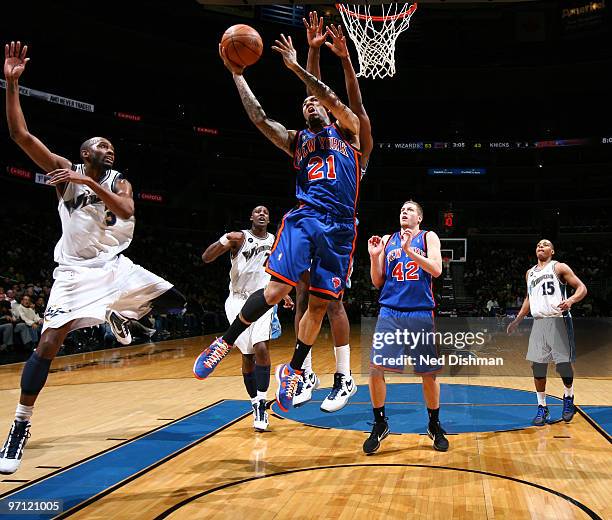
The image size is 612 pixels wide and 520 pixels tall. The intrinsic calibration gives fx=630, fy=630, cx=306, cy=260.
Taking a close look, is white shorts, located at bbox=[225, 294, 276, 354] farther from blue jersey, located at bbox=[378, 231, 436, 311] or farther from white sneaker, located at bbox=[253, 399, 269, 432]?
blue jersey, located at bbox=[378, 231, 436, 311]

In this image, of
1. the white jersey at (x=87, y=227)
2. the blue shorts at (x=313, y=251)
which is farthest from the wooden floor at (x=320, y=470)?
the white jersey at (x=87, y=227)

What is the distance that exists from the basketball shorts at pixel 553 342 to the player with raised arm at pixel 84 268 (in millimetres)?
4125

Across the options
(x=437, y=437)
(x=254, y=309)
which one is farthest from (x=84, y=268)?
(x=437, y=437)

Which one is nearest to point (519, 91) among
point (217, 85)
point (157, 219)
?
point (217, 85)

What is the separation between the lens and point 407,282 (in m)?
5.43

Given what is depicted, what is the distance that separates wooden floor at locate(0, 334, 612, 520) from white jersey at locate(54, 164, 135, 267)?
1.55m

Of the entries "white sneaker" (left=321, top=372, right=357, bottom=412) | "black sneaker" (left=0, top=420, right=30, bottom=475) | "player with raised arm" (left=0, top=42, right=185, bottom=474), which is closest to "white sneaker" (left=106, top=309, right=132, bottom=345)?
"player with raised arm" (left=0, top=42, right=185, bottom=474)

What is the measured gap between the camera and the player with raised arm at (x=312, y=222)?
4059 mm

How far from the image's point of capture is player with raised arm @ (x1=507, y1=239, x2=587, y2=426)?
662cm

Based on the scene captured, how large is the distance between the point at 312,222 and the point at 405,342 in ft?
5.16

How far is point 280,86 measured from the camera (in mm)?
26938

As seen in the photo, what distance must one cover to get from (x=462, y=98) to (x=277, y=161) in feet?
29.8

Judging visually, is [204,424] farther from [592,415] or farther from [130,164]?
[130,164]

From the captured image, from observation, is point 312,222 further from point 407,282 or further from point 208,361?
point 407,282
